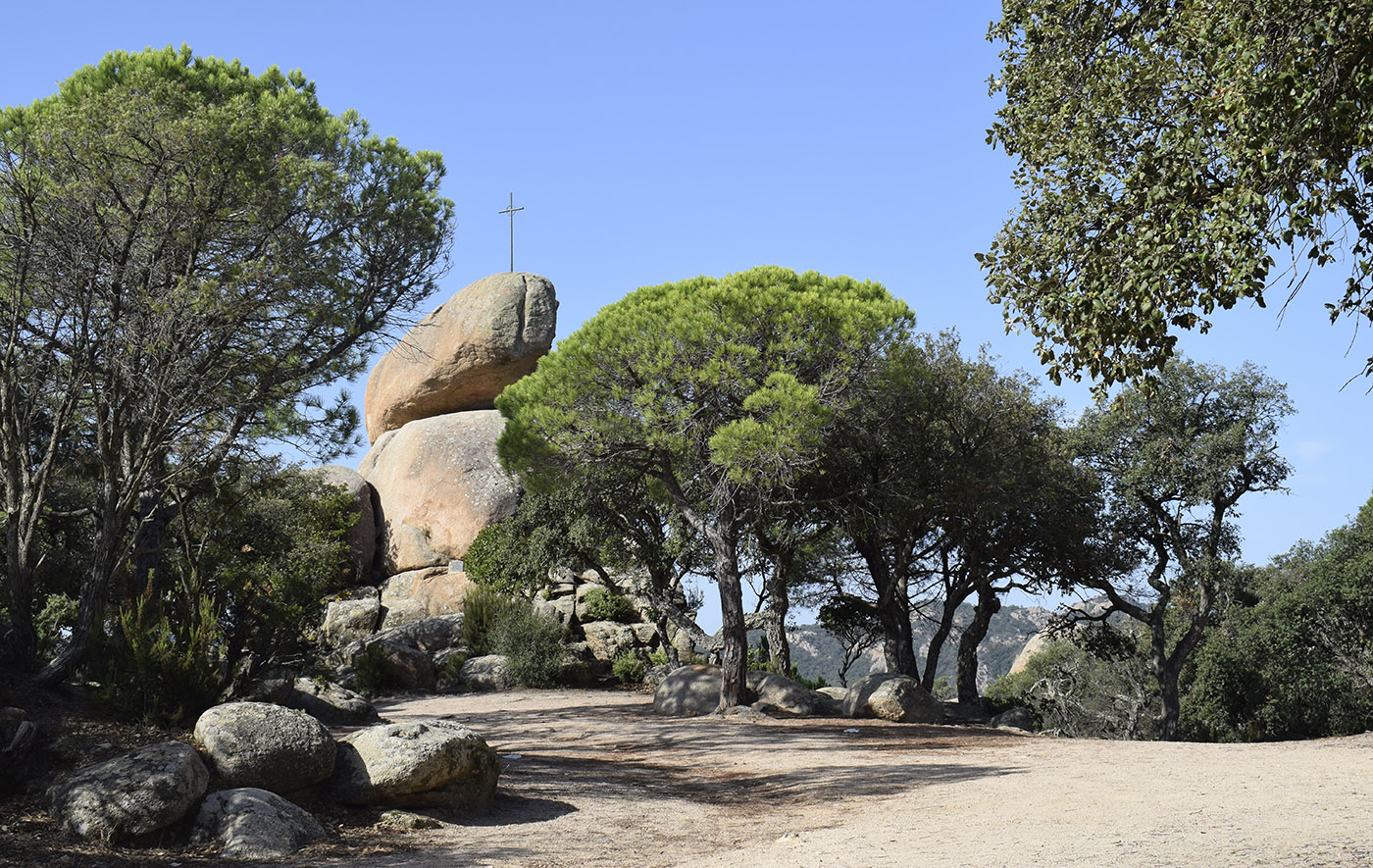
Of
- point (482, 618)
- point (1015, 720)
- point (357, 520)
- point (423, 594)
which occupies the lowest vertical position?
point (1015, 720)

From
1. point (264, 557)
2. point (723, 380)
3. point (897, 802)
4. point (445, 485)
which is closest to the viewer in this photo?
point (897, 802)

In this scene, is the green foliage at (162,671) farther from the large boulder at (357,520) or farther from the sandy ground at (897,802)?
the large boulder at (357,520)

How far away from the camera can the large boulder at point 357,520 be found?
31203 mm

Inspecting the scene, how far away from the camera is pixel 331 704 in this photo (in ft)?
47.5

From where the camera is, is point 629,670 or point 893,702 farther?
point 629,670

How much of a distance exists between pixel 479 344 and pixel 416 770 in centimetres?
2697

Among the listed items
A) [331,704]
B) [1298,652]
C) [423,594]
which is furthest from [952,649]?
[331,704]

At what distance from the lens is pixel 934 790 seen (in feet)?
33.0

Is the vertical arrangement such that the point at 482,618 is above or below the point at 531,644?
above

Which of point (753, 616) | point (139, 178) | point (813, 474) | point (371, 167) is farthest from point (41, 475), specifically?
point (753, 616)

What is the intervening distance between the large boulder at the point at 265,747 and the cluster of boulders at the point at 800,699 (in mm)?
9556

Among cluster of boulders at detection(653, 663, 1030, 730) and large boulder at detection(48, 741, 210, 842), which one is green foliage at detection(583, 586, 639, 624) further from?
large boulder at detection(48, 741, 210, 842)

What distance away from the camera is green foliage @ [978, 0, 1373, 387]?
24.1 ft

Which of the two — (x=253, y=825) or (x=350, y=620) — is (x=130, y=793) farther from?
(x=350, y=620)
